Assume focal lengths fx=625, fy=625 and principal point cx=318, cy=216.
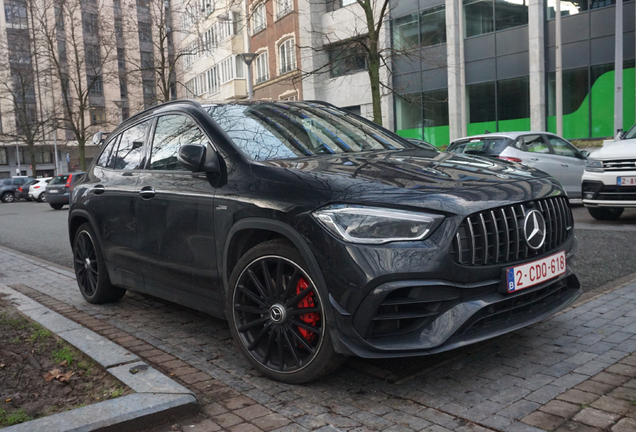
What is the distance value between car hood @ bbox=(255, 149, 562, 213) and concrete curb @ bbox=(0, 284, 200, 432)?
1309 mm

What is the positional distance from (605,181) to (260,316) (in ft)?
24.3

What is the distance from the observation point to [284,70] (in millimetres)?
36188

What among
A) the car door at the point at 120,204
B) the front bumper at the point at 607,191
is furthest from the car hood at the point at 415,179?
the front bumper at the point at 607,191

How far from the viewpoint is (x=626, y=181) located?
9.09 meters

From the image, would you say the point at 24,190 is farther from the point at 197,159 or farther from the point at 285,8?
the point at 197,159

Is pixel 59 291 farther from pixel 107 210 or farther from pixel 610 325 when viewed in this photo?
pixel 610 325

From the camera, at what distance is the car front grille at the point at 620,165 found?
9086 mm

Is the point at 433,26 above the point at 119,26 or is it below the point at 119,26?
below

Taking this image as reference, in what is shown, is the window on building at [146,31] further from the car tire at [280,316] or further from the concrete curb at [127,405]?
the car tire at [280,316]

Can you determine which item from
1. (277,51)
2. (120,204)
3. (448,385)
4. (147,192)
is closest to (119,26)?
(277,51)

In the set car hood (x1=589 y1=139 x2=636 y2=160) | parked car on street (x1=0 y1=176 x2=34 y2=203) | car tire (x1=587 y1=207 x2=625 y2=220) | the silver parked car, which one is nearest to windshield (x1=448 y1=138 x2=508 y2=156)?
the silver parked car

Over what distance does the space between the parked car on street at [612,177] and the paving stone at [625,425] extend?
6.98 metres

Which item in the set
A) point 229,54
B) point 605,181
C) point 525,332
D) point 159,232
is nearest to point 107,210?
point 159,232

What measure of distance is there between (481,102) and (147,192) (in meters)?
23.4
